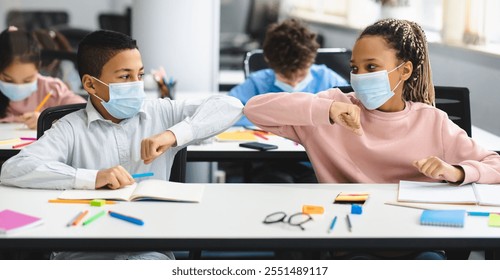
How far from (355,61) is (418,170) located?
14.5 inches

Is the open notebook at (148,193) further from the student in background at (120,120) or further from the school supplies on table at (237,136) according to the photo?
the school supplies on table at (237,136)

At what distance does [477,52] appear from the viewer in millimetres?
3639

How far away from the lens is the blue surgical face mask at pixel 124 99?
2.30m

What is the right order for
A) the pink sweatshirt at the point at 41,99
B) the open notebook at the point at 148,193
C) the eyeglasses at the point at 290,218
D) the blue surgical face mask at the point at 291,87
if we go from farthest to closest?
the blue surgical face mask at the point at 291,87 < the pink sweatshirt at the point at 41,99 < the open notebook at the point at 148,193 < the eyeglasses at the point at 290,218

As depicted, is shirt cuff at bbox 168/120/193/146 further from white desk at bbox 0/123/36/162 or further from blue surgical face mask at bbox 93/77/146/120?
white desk at bbox 0/123/36/162

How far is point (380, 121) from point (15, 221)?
3.67 feet

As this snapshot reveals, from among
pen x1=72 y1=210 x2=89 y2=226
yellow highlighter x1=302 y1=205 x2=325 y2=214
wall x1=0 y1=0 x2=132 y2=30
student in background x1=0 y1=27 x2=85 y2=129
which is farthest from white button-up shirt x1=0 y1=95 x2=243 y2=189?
wall x1=0 y1=0 x2=132 y2=30

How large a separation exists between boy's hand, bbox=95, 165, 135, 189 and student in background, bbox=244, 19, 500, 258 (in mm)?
490

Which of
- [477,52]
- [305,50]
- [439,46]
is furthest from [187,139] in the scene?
[439,46]

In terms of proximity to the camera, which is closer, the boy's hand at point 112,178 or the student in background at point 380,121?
the boy's hand at point 112,178

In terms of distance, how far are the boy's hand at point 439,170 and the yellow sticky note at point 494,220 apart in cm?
26

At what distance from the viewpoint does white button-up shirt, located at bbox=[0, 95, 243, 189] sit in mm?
2117

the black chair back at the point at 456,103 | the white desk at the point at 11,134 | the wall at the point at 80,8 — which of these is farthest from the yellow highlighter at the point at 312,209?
the wall at the point at 80,8

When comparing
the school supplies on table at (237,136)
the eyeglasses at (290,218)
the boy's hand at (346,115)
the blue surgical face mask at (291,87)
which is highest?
the boy's hand at (346,115)
